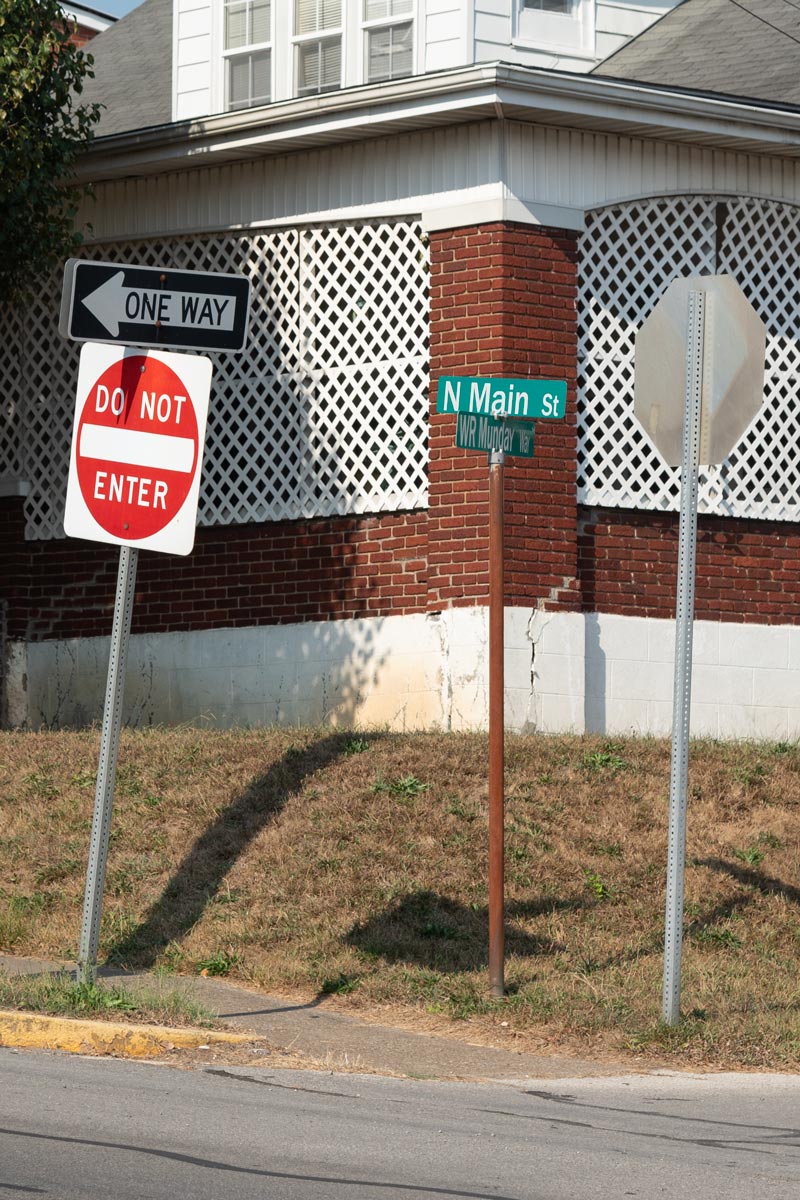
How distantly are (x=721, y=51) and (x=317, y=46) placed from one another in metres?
3.88

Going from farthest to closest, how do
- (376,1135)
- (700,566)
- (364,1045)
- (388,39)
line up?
1. (388,39)
2. (700,566)
3. (364,1045)
4. (376,1135)

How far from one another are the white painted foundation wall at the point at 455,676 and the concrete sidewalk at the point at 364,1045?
16.3 feet

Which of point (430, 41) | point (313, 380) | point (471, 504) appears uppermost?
point (430, 41)

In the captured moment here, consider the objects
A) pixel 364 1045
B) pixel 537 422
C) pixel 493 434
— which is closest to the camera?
pixel 364 1045

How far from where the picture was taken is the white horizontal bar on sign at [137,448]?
9031 millimetres

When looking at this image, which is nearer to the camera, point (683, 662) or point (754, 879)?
point (683, 662)

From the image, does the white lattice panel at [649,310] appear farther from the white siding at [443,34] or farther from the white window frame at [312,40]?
the white window frame at [312,40]

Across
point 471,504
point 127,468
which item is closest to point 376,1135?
point 127,468

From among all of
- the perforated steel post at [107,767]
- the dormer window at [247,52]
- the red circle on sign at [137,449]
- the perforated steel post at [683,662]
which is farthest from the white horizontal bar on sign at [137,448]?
the dormer window at [247,52]

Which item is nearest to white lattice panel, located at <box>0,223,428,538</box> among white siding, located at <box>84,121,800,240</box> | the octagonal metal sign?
white siding, located at <box>84,121,800,240</box>

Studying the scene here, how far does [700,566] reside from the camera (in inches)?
591

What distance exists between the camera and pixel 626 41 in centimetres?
1847

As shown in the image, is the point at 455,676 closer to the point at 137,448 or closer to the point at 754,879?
the point at 754,879

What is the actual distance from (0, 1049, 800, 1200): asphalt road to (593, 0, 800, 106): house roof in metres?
10.9
